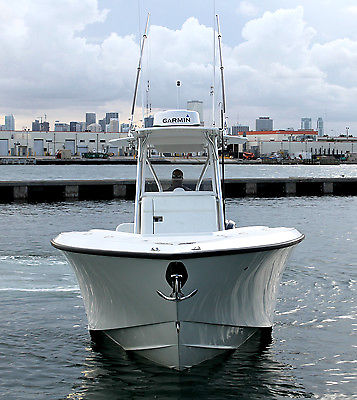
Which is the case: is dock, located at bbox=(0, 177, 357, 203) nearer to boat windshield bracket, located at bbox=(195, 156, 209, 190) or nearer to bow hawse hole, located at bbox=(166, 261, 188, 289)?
boat windshield bracket, located at bbox=(195, 156, 209, 190)

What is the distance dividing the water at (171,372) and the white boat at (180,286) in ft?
1.30

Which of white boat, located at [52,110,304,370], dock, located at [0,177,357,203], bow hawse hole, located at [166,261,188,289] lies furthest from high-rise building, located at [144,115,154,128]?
dock, located at [0,177,357,203]

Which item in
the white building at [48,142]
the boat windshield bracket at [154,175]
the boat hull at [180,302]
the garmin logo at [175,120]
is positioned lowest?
the boat hull at [180,302]

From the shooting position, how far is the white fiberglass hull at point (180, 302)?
8.28 metres

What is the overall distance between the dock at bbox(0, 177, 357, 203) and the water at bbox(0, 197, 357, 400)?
70.0ft

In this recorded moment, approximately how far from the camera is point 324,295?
1435cm

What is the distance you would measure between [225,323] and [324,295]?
5.96 meters

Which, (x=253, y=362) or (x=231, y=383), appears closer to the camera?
(x=231, y=383)

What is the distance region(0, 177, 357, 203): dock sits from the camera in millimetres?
41000

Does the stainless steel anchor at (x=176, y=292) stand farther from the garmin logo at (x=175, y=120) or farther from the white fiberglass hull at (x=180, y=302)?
the garmin logo at (x=175, y=120)

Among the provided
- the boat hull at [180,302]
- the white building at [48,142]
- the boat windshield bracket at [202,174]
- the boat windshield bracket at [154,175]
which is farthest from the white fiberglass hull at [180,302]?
the white building at [48,142]

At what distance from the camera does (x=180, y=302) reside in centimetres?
839

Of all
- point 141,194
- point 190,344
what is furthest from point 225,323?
point 141,194

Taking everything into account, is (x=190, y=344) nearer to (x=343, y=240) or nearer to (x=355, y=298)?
(x=355, y=298)
